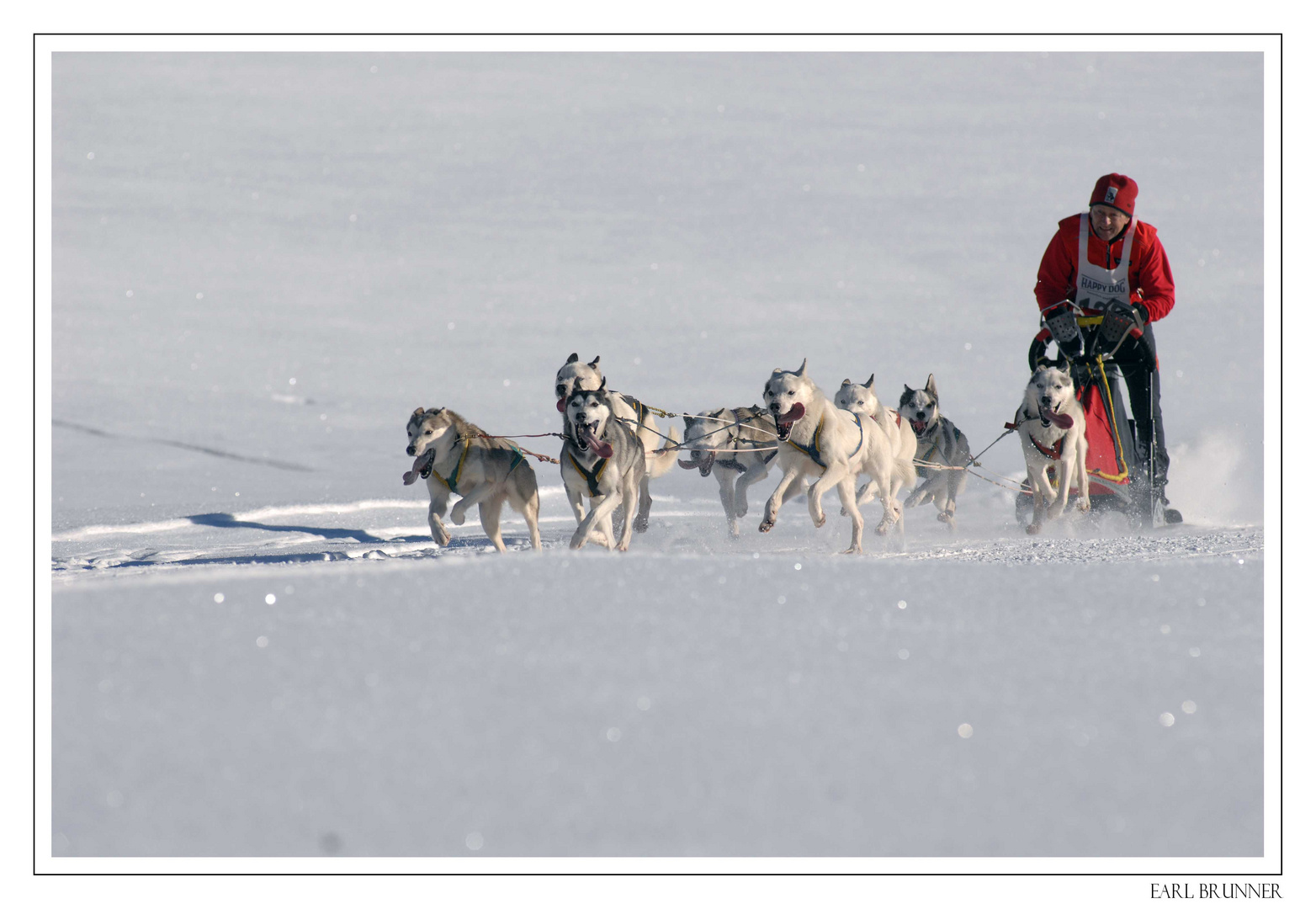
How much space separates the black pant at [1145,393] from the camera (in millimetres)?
6578

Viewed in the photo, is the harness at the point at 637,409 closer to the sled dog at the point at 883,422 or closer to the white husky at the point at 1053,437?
the sled dog at the point at 883,422

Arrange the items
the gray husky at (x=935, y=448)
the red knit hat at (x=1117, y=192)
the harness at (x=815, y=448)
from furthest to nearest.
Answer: the gray husky at (x=935, y=448), the red knit hat at (x=1117, y=192), the harness at (x=815, y=448)

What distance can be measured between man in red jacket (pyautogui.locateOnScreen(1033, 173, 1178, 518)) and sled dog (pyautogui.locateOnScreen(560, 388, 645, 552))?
2404 millimetres

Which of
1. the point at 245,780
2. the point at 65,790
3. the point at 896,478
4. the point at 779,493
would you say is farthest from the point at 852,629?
the point at 896,478

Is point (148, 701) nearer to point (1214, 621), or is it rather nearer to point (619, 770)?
point (619, 770)

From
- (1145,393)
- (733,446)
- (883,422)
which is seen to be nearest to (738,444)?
(733,446)

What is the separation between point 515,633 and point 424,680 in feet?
1.09

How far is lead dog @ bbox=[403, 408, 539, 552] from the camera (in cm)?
562

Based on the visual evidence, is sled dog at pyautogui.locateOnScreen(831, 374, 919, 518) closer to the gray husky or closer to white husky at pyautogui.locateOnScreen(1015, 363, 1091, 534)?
the gray husky

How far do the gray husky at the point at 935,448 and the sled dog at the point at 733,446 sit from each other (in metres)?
0.81

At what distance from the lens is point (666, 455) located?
21.2 ft

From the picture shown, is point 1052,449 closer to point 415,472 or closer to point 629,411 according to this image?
point 629,411

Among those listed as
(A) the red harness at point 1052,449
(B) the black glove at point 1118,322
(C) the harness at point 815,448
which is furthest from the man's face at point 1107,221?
(C) the harness at point 815,448

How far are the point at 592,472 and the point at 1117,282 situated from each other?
9.35ft
